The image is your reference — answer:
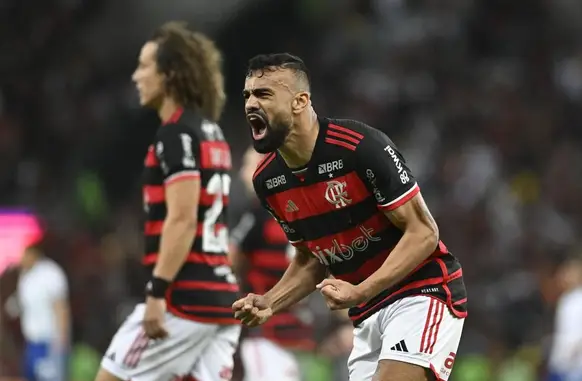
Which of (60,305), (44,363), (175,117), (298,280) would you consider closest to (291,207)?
(298,280)

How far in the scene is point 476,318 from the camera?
13258 mm

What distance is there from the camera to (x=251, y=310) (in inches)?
190

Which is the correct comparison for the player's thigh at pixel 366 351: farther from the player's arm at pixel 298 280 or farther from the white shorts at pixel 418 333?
the player's arm at pixel 298 280

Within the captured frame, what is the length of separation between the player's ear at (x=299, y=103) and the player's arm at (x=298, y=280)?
2.28 feet

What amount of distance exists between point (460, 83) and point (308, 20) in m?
2.16

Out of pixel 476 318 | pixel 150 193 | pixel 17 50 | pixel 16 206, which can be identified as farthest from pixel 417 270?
pixel 17 50

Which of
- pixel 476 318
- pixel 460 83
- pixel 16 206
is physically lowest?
pixel 476 318

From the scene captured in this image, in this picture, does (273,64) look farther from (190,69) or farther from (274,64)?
(190,69)

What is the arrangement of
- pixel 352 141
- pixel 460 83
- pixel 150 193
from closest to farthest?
pixel 352 141 < pixel 150 193 < pixel 460 83

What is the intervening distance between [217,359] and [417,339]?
159 centimetres

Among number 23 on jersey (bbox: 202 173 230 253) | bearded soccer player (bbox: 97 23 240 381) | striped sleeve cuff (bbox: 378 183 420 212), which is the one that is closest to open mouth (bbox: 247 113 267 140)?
striped sleeve cuff (bbox: 378 183 420 212)

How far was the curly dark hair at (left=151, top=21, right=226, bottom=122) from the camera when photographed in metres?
6.42

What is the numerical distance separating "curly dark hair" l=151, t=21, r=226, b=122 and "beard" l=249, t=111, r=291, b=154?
1507mm

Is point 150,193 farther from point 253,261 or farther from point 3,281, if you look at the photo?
point 3,281
